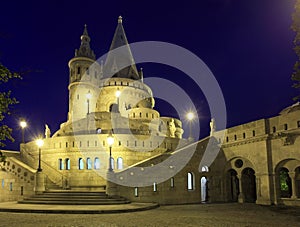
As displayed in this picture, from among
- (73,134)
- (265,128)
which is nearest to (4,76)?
(265,128)

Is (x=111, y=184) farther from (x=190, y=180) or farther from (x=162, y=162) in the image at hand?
(x=190, y=180)

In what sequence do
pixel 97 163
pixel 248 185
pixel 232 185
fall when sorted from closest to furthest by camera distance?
pixel 248 185, pixel 232 185, pixel 97 163

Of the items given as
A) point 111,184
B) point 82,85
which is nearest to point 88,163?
point 111,184

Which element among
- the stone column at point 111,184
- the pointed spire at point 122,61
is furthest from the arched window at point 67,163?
the pointed spire at point 122,61

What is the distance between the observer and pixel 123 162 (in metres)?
31.7

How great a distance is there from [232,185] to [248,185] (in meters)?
1.35

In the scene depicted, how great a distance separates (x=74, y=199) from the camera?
20.8 m

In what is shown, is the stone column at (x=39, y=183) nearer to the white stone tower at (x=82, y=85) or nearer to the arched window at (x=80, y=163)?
the arched window at (x=80, y=163)

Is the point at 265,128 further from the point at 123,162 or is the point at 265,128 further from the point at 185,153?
the point at 123,162

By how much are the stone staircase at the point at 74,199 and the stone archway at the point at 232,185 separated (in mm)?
9209

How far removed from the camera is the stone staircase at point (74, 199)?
66.9 ft

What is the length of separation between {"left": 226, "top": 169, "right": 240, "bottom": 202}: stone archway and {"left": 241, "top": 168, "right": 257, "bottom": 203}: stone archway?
988 mm

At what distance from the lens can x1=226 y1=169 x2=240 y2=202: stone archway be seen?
26438mm

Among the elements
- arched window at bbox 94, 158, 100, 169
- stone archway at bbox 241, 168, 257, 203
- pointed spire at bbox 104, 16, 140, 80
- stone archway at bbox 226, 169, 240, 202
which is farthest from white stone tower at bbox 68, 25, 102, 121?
stone archway at bbox 241, 168, 257, 203
